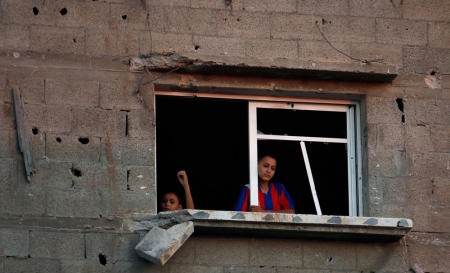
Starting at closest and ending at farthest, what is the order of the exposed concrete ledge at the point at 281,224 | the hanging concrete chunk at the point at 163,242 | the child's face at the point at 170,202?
the hanging concrete chunk at the point at 163,242 → the exposed concrete ledge at the point at 281,224 → the child's face at the point at 170,202

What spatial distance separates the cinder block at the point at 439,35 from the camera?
12.0 metres

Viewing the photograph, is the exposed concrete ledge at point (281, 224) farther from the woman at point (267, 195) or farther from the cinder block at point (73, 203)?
the woman at point (267, 195)

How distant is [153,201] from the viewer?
36.7 feet

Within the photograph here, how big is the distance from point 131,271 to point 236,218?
1004 millimetres

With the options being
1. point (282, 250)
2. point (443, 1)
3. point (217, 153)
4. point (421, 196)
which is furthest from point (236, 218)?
point (217, 153)

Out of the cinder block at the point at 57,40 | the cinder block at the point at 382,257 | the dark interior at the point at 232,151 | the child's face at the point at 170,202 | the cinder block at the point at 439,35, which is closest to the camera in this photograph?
the cinder block at the point at 382,257

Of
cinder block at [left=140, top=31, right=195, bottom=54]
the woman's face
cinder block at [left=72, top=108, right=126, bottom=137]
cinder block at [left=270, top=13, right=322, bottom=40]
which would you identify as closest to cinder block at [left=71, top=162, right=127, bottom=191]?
cinder block at [left=72, top=108, right=126, bottom=137]

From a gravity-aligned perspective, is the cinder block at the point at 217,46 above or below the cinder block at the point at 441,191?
above

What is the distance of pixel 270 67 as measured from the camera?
37.9 ft

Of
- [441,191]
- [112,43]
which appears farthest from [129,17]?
[441,191]

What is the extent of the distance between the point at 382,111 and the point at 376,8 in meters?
1.00

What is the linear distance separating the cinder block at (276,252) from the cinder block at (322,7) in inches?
86.9

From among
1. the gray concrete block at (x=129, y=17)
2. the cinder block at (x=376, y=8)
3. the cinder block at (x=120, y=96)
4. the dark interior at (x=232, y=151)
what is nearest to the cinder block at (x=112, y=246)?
the cinder block at (x=120, y=96)

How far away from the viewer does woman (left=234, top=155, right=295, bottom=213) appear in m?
11.8
